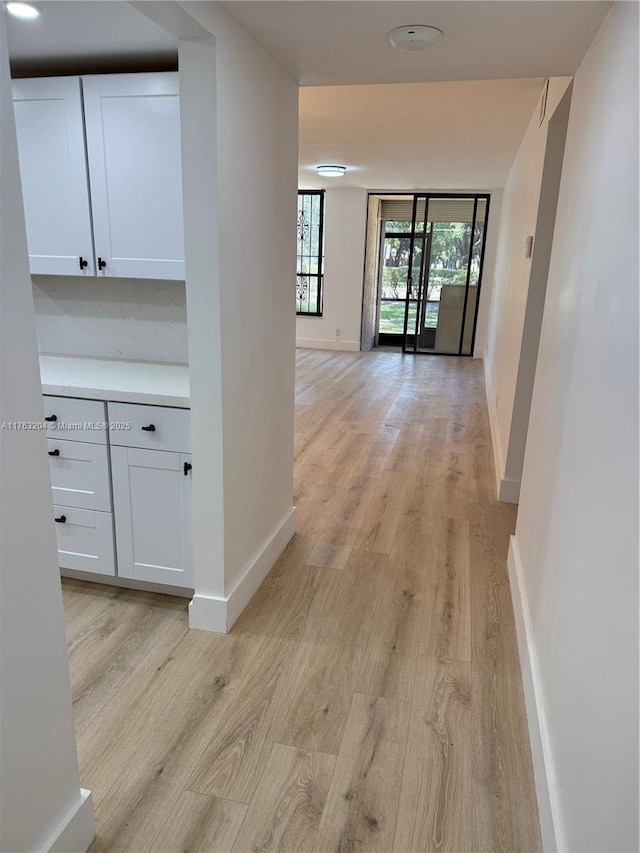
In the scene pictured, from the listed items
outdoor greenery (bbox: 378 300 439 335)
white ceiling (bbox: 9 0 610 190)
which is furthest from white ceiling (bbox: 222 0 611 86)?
outdoor greenery (bbox: 378 300 439 335)

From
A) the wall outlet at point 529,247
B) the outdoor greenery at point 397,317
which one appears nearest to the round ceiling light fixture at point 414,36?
the wall outlet at point 529,247

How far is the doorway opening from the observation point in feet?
26.7

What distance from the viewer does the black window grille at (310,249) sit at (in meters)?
8.62

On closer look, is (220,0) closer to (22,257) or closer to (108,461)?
(22,257)

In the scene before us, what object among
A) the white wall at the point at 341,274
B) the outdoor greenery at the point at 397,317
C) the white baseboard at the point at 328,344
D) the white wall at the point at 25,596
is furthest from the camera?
the white baseboard at the point at 328,344

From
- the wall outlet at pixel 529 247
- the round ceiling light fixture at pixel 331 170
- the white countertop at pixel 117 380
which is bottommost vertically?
the white countertop at pixel 117 380

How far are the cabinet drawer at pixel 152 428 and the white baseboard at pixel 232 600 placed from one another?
59 cm

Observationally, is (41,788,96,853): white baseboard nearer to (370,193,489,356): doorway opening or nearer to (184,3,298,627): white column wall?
(184,3,298,627): white column wall

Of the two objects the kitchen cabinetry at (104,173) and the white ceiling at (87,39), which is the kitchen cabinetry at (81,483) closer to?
the kitchen cabinetry at (104,173)

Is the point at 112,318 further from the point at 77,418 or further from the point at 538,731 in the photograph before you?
the point at 538,731

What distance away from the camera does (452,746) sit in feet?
5.62

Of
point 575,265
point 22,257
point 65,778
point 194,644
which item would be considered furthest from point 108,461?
point 575,265

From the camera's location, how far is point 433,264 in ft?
27.6

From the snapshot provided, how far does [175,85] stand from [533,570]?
2.20 meters
